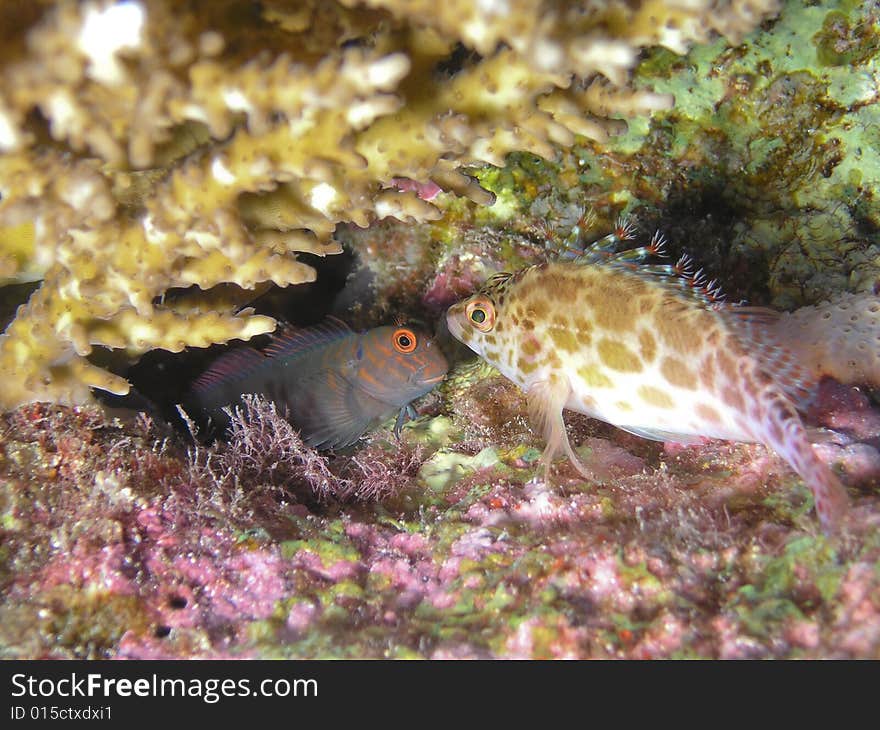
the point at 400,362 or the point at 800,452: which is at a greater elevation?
the point at 400,362

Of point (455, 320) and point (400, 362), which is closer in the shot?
point (455, 320)

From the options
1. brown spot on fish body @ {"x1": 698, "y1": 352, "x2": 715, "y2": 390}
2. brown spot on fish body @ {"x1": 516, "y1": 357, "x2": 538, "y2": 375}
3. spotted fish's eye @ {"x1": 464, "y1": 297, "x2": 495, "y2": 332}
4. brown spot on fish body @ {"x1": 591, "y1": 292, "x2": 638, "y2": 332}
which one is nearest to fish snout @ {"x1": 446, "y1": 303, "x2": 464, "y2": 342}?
spotted fish's eye @ {"x1": 464, "y1": 297, "x2": 495, "y2": 332}

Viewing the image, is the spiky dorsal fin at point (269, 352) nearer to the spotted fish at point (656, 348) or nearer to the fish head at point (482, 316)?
the fish head at point (482, 316)

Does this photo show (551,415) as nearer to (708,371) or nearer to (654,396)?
(654,396)

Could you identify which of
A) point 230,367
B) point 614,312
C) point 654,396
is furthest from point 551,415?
Answer: point 230,367
